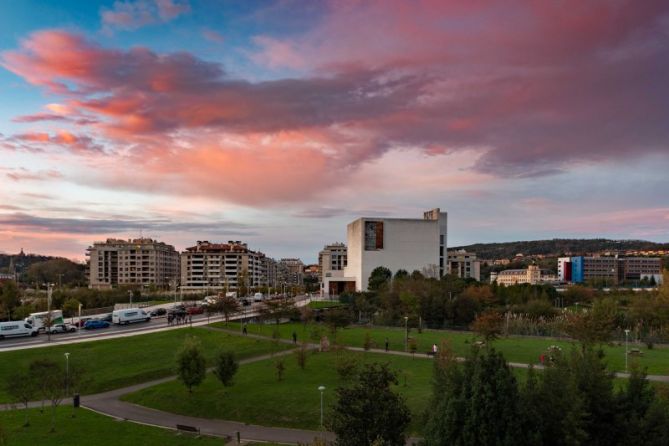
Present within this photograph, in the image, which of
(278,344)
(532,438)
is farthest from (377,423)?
(278,344)

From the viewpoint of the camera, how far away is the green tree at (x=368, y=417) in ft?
69.1

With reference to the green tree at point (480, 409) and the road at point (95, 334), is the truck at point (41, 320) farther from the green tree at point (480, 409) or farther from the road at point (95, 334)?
the green tree at point (480, 409)

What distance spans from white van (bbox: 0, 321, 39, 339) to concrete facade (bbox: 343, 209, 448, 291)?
250ft

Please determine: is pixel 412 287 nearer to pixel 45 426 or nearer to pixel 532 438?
pixel 45 426

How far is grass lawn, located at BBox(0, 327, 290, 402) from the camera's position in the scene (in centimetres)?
4266

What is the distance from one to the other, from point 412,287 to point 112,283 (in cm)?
10779

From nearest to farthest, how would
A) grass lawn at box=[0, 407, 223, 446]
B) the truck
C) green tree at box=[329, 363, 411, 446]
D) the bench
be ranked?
green tree at box=[329, 363, 411, 446], grass lawn at box=[0, 407, 223, 446], the bench, the truck

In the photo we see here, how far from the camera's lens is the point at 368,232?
416 feet

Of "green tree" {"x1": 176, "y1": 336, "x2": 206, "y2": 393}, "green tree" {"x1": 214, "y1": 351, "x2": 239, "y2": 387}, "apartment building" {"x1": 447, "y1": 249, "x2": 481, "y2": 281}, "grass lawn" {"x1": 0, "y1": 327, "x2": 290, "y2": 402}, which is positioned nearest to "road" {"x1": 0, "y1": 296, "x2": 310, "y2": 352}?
"grass lawn" {"x1": 0, "y1": 327, "x2": 290, "y2": 402}

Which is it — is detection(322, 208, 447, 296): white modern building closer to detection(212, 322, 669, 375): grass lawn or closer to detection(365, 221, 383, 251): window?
detection(365, 221, 383, 251): window

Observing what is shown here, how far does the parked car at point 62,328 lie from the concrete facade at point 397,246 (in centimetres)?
7060

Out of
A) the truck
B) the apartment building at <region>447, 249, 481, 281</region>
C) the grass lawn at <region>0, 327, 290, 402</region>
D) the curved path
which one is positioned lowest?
the curved path

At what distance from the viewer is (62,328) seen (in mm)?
61938

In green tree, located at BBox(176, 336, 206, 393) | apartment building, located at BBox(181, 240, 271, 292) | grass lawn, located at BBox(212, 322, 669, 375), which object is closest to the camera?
green tree, located at BBox(176, 336, 206, 393)
